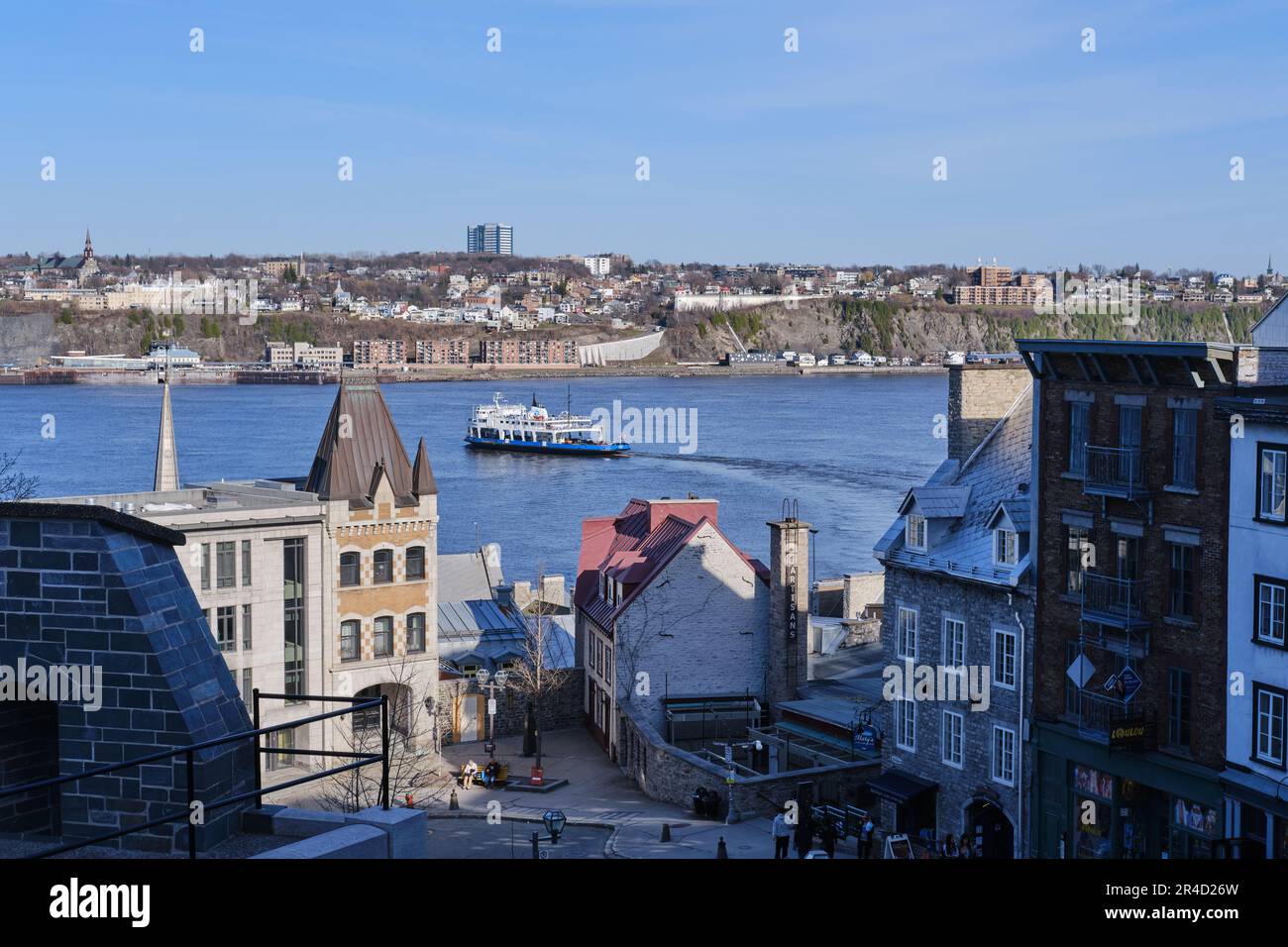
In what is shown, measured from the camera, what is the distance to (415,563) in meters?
34.8

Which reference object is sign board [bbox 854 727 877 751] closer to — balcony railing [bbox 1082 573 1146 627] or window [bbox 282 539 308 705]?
balcony railing [bbox 1082 573 1146 627]

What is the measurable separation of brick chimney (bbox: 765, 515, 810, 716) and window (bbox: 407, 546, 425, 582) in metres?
7.91

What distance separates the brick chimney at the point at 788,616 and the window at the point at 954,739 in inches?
262

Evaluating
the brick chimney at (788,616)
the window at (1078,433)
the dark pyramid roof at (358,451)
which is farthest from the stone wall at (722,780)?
the dark pyramid roof at (358,451)

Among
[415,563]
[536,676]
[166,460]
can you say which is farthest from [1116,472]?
[166,460]

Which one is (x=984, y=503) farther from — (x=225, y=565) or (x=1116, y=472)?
(x=225, y=565)

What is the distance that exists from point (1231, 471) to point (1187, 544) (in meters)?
1.31

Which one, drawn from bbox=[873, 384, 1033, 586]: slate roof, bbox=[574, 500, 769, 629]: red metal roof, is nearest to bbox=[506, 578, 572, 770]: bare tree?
bbox=[574, 500, 769, 629]: red metal roof

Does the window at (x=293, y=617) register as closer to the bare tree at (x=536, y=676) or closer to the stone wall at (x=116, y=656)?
the bare tree at (x=536, y=676)

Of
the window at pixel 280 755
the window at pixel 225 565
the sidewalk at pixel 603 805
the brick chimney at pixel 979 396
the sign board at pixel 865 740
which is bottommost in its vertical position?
the sidewalk at pixel 603 805

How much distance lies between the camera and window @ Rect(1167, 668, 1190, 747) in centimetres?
2166

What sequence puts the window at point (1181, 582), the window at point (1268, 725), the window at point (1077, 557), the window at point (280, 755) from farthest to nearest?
the window at point (280, 755), the window at point (1077, 557), the window at point (1181, 582), the window at point (1268, 725)

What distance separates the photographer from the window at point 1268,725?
20.1 m

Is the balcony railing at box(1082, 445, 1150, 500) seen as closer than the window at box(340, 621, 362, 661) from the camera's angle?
Yes
